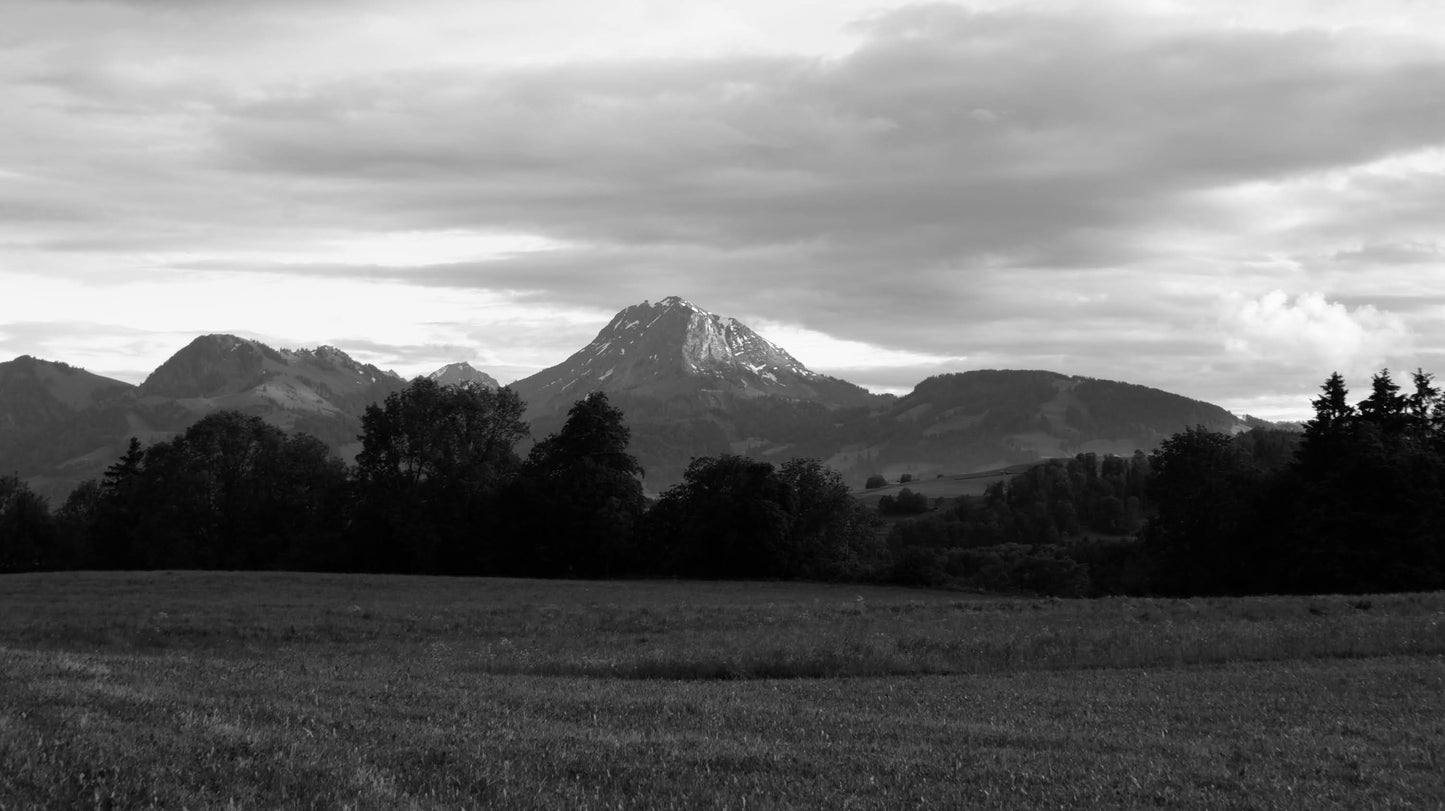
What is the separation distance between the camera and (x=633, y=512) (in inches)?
3543

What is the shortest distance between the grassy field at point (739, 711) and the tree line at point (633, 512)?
29491 mm

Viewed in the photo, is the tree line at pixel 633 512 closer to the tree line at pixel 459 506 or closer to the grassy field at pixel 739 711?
the tree line at pixel 459 506

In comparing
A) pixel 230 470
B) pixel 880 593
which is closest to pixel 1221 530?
pixel 880 593

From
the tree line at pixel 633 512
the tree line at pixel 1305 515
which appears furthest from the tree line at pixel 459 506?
the tree line at pixel 1305 515

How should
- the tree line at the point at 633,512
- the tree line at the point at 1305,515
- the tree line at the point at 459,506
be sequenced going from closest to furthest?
the tree line at the point at 1305,515 → the tree line at the point at 633,512 → the tree line at the point at 459,506

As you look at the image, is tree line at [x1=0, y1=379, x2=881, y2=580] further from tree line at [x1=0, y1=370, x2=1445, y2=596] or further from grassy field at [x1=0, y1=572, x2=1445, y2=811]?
grassy field at [x1=0, y1=572, x2=1445, y2=811]

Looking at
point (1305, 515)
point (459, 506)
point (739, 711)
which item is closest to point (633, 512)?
point (459, 506)

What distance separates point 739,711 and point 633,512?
72.5m

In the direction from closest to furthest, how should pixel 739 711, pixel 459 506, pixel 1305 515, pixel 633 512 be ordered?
pixel 739 711, pixel 1305 515, pixel 633 512, pixel 459 506

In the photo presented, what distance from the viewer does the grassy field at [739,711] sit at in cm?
1128

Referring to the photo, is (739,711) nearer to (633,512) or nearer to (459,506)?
(633,512)

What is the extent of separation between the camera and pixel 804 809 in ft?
36.1

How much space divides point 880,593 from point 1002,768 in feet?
185

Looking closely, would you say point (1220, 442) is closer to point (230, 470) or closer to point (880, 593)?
point (880, 593)
